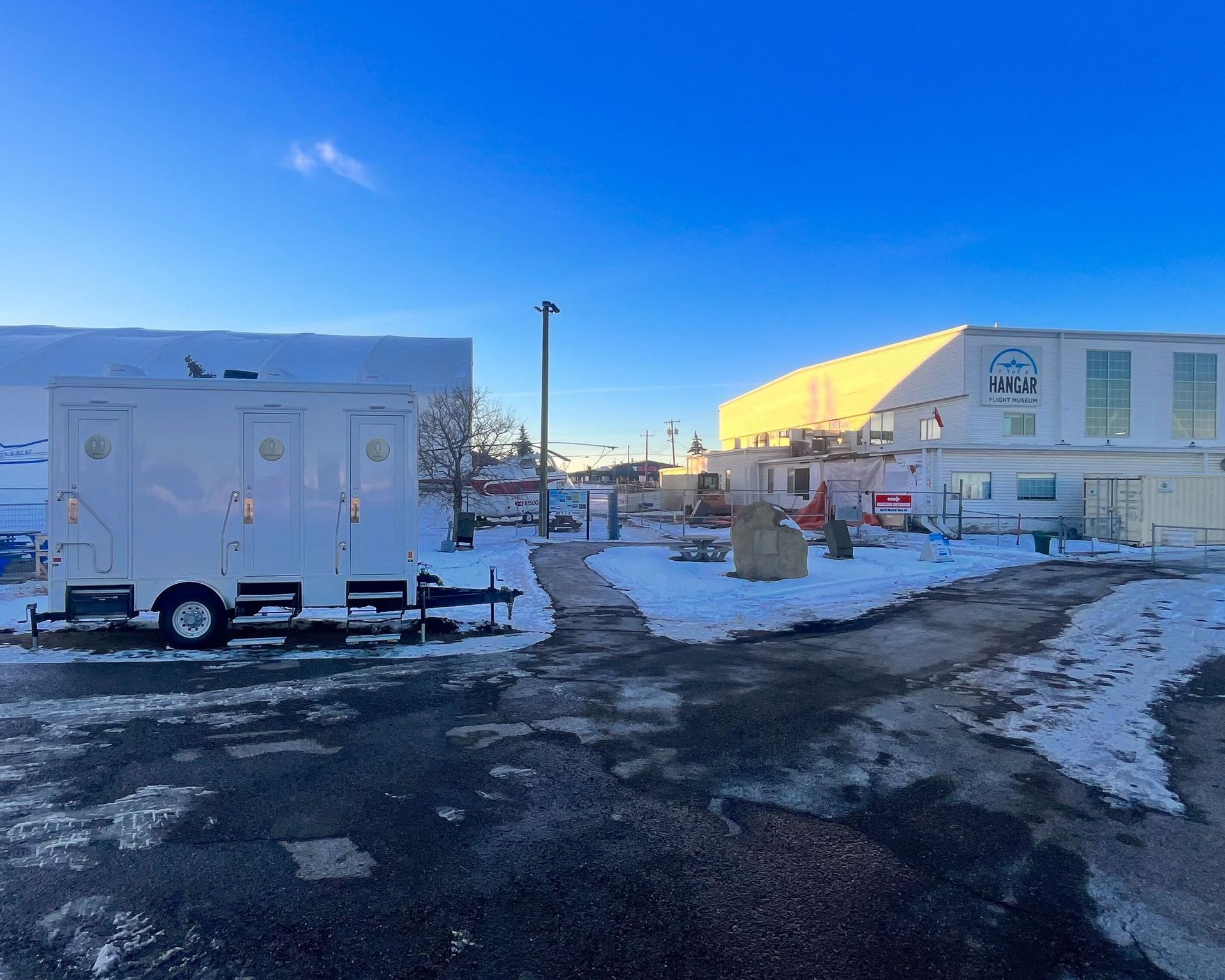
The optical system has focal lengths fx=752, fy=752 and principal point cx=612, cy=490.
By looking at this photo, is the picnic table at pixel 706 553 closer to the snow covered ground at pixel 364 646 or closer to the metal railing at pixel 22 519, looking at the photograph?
the snow covered ground at pixel 364 646

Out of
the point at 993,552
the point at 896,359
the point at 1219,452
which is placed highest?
the point at 896,359

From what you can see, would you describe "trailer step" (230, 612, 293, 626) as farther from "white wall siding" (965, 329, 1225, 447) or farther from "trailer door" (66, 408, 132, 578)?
"white wall siding" (965, 329, 1225, 447)

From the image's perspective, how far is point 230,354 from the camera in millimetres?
30938

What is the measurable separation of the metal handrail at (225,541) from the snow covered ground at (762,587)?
18.8 ft

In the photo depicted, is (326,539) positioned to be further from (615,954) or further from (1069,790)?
(1069,790)

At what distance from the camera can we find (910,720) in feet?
21.7

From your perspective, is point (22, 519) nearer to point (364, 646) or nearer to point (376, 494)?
point (364, 646)

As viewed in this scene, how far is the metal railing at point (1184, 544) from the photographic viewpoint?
22.3 meters

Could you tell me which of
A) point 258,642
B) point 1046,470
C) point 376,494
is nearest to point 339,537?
point 376,494

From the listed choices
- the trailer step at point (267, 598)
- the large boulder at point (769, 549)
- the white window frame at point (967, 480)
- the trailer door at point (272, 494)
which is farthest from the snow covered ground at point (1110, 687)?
the white window frame at point (967, 480)

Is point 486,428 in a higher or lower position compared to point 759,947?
higher

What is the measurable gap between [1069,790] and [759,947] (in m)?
3.03

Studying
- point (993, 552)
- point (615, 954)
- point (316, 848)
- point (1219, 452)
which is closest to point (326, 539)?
point (316, 848)

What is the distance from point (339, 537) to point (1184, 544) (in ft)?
95.8
